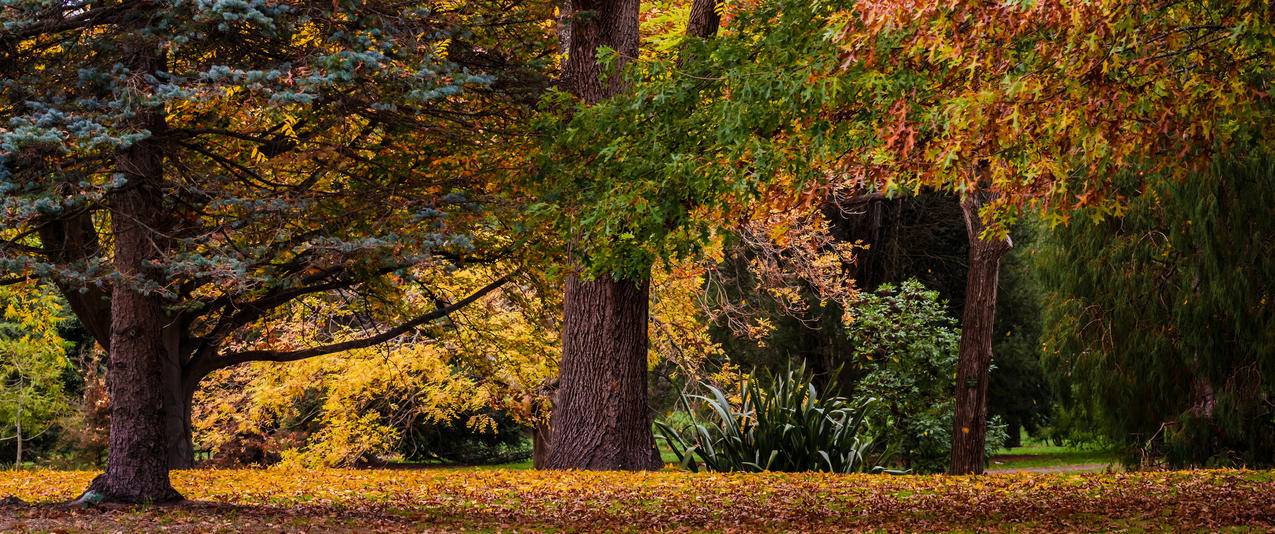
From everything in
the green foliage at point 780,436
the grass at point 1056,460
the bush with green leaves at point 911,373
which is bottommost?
the grass at point 1056,460

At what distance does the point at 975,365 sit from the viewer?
51.7 ft

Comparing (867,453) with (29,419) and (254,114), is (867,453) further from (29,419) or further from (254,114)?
(29,419)

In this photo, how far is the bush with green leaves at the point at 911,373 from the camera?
17750mm

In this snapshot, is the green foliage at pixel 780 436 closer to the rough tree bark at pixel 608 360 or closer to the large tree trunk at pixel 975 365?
the rough tree bark at pixel 608 360

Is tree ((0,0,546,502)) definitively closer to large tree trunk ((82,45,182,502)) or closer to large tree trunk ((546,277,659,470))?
large tree trunk ((82,45,182,502))

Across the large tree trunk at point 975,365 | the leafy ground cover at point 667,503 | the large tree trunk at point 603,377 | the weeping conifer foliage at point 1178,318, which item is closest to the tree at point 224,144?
the leafy ground cover at point 667,503

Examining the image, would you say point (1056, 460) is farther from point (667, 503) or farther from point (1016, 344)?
point (667, 503)

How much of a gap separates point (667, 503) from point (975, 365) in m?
8.28

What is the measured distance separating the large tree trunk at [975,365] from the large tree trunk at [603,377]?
5.72 metres

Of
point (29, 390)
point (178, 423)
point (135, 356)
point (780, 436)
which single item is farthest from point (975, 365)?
point (29, 390)

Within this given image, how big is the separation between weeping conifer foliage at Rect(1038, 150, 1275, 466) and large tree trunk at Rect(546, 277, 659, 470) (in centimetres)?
624

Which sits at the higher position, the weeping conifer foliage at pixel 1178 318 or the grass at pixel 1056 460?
the weeping conifer foliage at pixel 1178 318

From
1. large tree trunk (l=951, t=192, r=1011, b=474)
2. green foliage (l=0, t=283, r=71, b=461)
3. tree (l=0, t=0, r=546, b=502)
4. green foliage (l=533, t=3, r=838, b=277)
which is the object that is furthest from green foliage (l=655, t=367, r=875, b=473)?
green foliage (l=0, t=283, r=71, b=461)

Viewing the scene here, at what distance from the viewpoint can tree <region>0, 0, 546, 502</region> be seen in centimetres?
725
